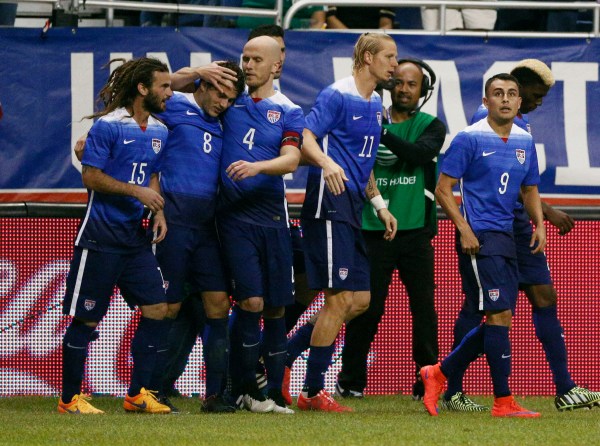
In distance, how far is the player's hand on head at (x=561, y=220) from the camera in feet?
29.2

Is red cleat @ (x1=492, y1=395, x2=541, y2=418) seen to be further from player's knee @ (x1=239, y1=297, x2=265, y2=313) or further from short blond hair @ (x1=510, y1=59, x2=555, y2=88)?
short blond hair @ (x1=510, y1=59, x2=555, y2=88)

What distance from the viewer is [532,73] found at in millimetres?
8938

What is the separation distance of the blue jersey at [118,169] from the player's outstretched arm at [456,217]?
1.68 m

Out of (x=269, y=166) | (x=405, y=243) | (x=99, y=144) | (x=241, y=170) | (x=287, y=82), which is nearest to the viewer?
(x=241, y=170)

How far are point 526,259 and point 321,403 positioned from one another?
1570 mm

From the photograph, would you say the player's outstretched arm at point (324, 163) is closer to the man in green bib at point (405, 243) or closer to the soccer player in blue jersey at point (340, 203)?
the soccer player in blue jersey at point (340, 203)

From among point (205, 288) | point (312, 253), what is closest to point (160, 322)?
point (205, 288)

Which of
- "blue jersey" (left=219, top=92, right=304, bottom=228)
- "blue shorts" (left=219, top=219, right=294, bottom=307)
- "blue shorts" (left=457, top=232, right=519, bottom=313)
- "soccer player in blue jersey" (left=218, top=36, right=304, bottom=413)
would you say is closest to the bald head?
"soccer player in blue jersey" (left=218, top=36, right=304, bottom=413)

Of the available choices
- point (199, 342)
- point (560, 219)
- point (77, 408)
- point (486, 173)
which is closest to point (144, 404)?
point (77, 408)

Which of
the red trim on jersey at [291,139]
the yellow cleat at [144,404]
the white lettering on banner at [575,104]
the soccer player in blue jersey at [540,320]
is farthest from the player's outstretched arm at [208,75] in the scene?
the white lettering on banner at [575,104]

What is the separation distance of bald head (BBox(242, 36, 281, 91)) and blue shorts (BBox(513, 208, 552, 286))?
1.81 meters

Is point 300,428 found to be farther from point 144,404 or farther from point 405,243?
point 405,243

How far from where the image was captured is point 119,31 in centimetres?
1043

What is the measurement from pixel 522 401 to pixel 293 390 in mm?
1593
